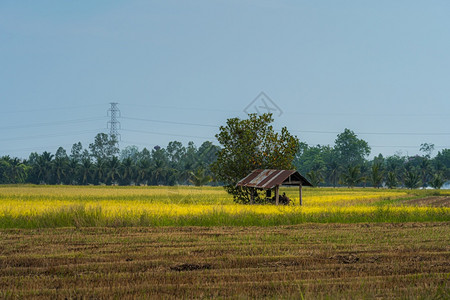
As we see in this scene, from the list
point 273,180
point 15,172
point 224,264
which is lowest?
point 224,264

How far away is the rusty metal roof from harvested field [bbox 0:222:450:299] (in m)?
13.3

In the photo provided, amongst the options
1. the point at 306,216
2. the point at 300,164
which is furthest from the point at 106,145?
the point at 306,216

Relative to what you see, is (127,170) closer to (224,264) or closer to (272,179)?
(272,179)

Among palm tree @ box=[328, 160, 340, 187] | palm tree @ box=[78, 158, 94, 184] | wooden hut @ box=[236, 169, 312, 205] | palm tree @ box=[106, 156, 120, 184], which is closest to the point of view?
wooden hut @ box=[236, 169, 312, 205]

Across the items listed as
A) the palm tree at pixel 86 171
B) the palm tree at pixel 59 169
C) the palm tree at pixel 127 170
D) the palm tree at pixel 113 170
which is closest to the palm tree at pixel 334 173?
the palm tree at pixel 127 170

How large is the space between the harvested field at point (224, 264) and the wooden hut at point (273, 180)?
13.3 meters

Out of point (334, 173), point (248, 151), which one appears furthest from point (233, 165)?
point (334, 173)

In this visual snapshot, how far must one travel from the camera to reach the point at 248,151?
37.2 meters

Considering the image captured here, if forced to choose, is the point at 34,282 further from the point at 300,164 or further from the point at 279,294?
the point at 300,164

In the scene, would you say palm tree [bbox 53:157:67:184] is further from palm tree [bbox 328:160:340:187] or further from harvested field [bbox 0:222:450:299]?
harvested field [bbox 0:222:450:299]

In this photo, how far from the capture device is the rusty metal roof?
30.9m

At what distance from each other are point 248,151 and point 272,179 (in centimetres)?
598

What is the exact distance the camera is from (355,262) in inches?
459

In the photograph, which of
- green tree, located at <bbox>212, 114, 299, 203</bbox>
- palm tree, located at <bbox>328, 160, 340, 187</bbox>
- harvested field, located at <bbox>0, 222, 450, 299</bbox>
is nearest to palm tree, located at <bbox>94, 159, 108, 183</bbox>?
palm tree, located at <bbox>328, 160, 340, 187</bbox>
